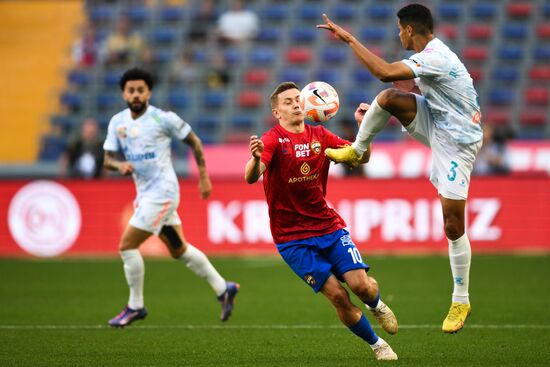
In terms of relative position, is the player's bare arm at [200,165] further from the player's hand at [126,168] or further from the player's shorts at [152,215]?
the player's hand at [126,168]

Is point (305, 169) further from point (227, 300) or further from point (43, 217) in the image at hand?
point (43, 217)

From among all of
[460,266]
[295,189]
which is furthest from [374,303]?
[295,189]

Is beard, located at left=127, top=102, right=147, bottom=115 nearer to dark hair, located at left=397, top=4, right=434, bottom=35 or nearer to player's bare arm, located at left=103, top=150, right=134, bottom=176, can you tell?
player's bare arm, located at left=103, top=150, right=134, bottom=176

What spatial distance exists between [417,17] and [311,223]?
1.77 metres

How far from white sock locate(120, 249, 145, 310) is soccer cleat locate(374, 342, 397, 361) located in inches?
123

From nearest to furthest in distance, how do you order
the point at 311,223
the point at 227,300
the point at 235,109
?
the point at 311,223 → the point at 227,300 → the point at 235,109

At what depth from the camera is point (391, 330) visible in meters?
7.85

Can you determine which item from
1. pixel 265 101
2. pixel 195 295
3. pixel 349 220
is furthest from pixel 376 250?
pixel 265 101

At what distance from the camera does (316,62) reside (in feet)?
80.1

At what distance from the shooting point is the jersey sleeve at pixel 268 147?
7754 millimetres

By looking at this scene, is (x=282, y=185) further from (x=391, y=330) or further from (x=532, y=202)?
(x=532, y=202)

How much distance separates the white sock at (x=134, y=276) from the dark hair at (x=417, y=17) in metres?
4.01

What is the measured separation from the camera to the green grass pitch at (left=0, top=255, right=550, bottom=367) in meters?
8.06

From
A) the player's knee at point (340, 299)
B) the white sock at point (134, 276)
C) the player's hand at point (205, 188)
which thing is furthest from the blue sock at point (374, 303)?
the white sock at point (134, 276)
